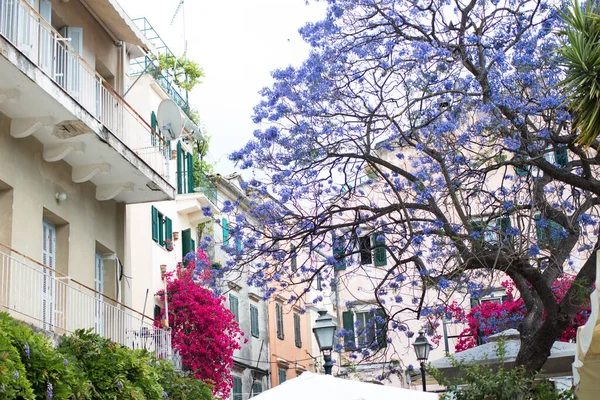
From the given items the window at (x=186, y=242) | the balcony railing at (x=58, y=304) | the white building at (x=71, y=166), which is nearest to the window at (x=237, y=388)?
the window at (x=186, y=242)

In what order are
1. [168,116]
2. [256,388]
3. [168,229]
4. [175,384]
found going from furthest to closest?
1. [256,388]
2. [168,229]
3. [168,116]
4. [175,384]

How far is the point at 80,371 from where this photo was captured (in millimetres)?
14625

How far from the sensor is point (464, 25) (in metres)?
15.9

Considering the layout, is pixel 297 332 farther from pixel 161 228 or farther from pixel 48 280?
pixel 48 280

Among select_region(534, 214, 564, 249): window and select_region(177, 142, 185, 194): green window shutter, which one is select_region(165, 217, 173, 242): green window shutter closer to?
select_region(177, 142, 185, 194): green window shutter

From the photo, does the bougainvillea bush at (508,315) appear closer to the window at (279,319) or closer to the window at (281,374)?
the window at (281,374)

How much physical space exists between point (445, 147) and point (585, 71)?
14.1ft

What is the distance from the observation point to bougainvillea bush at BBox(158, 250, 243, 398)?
86.5ft

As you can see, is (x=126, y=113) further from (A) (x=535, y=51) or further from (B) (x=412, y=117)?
(A) (x=535, y=51)

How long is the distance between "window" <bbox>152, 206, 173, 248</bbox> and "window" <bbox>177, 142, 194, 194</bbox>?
1.88 meters

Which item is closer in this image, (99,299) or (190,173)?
(99,299)

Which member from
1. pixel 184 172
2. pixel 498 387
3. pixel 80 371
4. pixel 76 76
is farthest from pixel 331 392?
pixel 184 172

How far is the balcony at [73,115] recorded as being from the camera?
589 inches

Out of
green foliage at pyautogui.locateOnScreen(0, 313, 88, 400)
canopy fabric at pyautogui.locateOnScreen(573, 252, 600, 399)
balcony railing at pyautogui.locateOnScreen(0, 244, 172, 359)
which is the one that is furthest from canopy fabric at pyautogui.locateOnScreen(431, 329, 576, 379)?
canopy fabric at pyautogui.locateOnScreen(573, 252, 600, 399)
